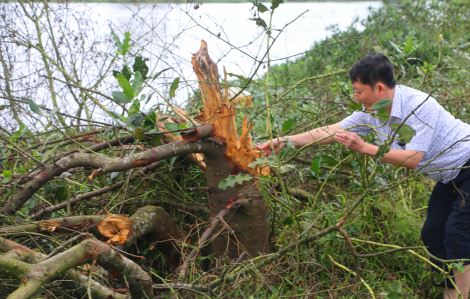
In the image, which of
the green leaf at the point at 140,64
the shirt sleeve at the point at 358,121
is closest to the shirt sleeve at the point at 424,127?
the shirt sleeve at the point at 358,121

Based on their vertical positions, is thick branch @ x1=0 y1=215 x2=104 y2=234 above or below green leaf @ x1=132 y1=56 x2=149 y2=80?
below

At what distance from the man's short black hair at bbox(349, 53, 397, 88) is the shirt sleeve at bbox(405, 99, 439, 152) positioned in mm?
233

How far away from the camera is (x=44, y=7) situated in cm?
362

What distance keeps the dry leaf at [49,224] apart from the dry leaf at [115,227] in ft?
0.68

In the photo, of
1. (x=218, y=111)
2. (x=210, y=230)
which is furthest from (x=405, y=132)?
(x=210, y=230)

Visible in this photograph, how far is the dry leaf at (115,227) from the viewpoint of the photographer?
195cm

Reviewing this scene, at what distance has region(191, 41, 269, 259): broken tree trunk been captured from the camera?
2201 millimetres

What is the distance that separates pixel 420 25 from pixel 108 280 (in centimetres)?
894

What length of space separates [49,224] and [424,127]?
2038 millimetres

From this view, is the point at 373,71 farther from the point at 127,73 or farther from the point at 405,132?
the point at 127,73

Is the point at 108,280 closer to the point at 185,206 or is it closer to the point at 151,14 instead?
the point at 185,206

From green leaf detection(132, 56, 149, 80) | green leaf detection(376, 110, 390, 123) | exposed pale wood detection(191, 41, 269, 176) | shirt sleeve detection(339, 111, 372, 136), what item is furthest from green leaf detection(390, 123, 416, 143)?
green leaf detection(132, 56, 149, 80)

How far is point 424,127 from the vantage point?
200cm

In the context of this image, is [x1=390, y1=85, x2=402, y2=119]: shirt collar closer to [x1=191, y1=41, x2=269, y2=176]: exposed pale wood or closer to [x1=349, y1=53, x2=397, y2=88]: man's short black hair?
[x1=349, y1=53, x2=397, y2=88]: man's short black hair
